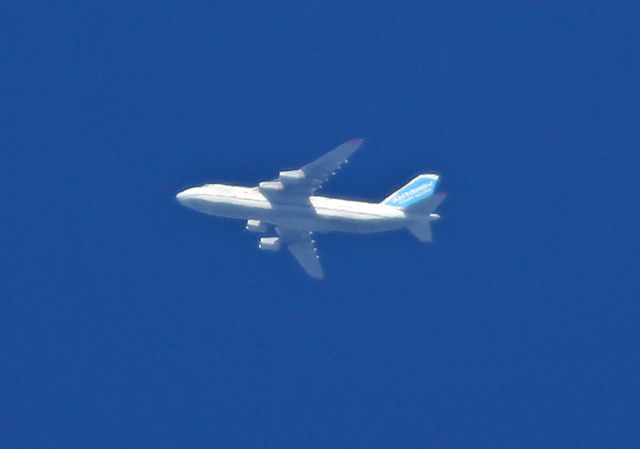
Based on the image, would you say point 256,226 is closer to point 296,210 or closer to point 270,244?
point 270,244

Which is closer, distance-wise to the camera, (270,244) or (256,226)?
(256,226)

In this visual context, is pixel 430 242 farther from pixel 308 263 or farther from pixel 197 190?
pixel 197 190

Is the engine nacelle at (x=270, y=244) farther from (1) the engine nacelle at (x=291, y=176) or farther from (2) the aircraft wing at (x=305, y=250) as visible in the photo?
(1) the engine nacelle at (x=291, y=176)

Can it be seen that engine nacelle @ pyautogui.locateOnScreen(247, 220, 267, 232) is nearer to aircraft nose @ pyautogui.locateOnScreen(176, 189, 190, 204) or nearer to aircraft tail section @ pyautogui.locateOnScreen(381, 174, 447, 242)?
aircraft nose @ pyautogui.locateOnScreen(176, 189, 190, 204)

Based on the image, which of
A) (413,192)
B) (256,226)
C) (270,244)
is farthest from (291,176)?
(413,192)

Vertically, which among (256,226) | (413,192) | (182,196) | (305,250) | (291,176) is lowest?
(305,250)

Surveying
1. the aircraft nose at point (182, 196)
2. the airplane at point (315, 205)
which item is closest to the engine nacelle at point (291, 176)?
the airplane at point (315, 205)

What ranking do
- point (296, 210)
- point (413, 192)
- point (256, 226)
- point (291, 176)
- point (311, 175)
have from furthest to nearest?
1. point (256, 226)
2. point (413, 192)
3. point (296, 210)
4. point (311, 175)
5. point (291, 176)

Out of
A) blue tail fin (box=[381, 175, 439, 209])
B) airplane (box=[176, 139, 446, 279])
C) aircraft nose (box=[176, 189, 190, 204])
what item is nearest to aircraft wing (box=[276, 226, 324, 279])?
airplane (box=[176, 139, 446, 279])
